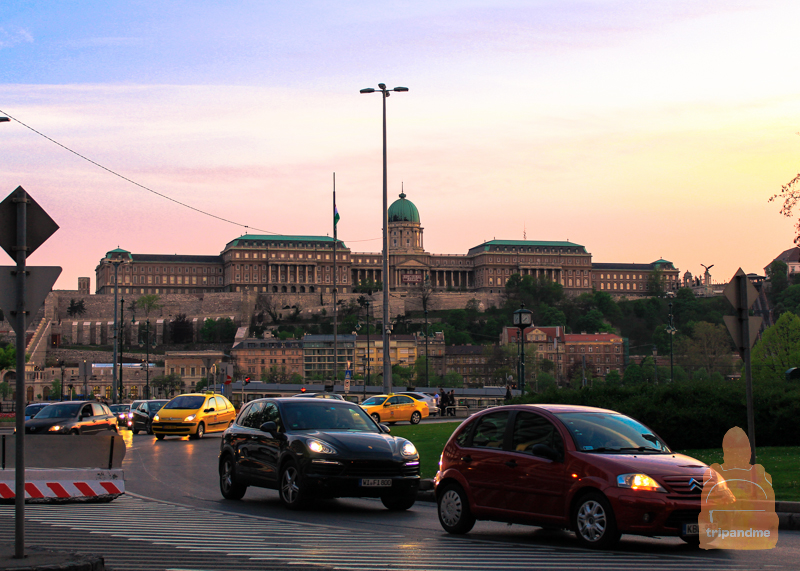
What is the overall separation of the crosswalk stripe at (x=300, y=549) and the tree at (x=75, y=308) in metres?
188

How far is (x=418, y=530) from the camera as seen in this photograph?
12.2 metres

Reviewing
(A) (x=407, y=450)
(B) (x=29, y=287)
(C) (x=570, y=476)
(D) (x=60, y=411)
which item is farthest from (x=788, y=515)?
(D) (x=60, y=411)

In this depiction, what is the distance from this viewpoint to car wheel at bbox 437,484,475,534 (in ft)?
38.9

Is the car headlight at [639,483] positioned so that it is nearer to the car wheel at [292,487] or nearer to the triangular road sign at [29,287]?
the car wheel at [292,487]

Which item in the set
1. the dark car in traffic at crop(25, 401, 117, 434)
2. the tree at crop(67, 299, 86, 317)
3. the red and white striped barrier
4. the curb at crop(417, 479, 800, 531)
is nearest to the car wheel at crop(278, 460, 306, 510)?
the red and white striped barrier

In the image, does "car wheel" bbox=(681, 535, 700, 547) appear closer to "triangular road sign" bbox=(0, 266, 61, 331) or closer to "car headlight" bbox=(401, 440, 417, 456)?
"car headlight" bbox=(401, 440, 417, 456)

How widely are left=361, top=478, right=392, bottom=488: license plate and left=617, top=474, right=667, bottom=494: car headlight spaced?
4749mm

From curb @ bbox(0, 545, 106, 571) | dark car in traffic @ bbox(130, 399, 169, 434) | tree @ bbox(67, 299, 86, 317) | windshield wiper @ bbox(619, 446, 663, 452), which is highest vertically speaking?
tree @ bbox(67, 299, 86, 317)

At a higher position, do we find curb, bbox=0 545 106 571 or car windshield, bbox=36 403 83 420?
car windshield, bbox=36 403 83 420

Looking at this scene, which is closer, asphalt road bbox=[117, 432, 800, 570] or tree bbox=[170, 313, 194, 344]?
asphalt road bbox=[117, 432, 800, 570]

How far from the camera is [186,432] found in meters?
32.4

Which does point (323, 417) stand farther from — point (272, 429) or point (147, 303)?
point (147, 303)

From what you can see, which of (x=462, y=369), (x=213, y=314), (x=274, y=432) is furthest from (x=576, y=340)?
(x=274, y=432)

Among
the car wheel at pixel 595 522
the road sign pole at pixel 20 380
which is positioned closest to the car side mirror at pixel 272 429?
the car wheel at pixel 595 522
